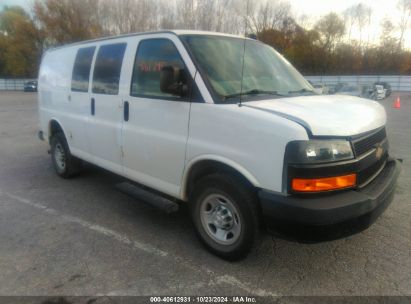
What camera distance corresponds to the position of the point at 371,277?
3.19 metres

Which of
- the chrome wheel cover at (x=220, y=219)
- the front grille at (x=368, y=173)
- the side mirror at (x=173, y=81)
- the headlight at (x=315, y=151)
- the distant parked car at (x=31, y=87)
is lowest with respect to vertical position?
the distant parked car at (x=31, y=87)

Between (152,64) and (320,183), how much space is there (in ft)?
7.24

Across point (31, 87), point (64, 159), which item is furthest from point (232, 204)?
point (31, 87)

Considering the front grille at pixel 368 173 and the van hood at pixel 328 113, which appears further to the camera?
the front grille at pixel 368 173

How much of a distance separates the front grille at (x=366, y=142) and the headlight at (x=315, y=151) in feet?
0.67

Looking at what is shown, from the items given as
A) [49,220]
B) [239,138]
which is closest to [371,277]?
[239,138]

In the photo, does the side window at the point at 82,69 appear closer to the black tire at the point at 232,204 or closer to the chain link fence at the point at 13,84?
the black tire at the point at 232,204

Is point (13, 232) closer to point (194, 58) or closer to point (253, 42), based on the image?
point (194, 58)

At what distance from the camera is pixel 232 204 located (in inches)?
127

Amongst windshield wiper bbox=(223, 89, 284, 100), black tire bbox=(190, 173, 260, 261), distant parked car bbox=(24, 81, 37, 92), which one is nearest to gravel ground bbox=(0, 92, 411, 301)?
black tire bbox=(190, 173, 260, 261)

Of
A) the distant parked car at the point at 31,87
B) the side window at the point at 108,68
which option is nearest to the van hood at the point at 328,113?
the side window at the point at 108,68

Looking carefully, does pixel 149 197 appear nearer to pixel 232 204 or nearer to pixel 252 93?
pixel 232 204

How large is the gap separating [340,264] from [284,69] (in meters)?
2.27

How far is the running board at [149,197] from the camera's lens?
3752 millimetres
